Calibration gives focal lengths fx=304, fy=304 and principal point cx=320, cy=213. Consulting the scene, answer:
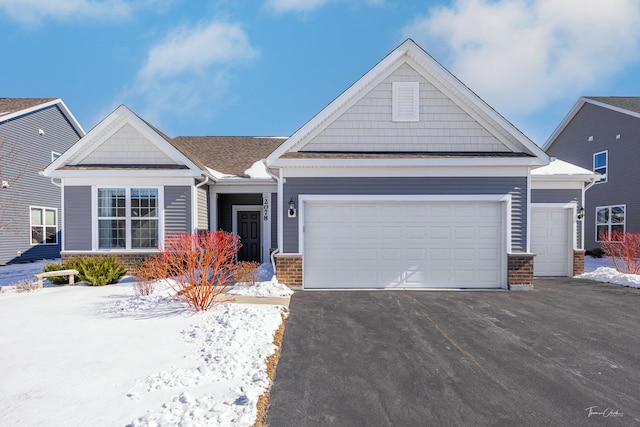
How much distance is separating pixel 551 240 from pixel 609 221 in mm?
9743

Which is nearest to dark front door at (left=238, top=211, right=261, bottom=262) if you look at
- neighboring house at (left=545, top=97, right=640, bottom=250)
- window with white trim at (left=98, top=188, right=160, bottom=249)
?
window with white trim at (left=98, top=188, right=160, bottom=249)

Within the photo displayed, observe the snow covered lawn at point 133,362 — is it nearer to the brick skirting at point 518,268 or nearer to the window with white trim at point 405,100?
the window with white trim at point 405,100

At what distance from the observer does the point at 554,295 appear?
25.5 feet

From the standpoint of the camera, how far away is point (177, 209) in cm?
993

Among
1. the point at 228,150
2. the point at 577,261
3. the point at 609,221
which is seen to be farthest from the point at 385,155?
the point at 609,221

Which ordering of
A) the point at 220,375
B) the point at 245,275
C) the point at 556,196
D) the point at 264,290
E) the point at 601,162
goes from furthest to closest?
the point at 601,162, the point at 556,196, the point at 245,275, the point at 264,290, the point at 220,375

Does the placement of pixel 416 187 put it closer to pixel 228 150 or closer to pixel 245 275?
pixel 245 275

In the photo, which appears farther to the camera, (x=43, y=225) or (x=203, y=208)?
(x=43, y=225)

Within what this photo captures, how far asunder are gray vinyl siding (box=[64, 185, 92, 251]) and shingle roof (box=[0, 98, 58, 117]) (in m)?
8.05

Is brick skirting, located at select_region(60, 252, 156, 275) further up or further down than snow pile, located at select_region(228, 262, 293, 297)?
further up

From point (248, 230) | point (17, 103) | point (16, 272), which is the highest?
point (17, 103)

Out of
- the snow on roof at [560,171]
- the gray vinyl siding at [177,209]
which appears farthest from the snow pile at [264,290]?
the snow on roof at [560,171]

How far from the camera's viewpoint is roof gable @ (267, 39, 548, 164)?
8.42 metres

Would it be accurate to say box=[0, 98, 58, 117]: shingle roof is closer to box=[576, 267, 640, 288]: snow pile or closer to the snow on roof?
the snow on roof
